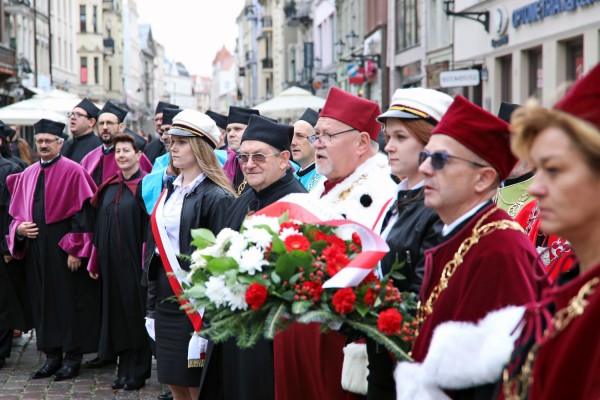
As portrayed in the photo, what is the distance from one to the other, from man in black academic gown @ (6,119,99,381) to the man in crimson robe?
5697 mm

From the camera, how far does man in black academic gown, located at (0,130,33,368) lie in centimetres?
937

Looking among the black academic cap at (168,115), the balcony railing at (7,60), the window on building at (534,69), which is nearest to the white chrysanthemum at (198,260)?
the black academic cap at (168,115)

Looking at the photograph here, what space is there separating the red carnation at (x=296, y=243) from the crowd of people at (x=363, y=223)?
1.58ft

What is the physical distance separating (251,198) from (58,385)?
3426 millimetres

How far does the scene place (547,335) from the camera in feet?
8.60

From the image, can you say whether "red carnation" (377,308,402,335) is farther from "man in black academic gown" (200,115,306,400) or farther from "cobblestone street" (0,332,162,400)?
"cobblestone street" (0,332,162,400)

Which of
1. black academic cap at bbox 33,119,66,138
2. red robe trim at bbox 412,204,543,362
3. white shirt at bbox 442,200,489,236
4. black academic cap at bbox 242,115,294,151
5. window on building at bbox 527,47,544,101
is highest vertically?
window on building at bbox 527,47,544,101

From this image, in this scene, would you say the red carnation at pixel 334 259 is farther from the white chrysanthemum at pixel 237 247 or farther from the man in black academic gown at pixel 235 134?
the man in black academic gown at pixel 235 134

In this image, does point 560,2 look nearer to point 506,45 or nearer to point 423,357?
point 506,45

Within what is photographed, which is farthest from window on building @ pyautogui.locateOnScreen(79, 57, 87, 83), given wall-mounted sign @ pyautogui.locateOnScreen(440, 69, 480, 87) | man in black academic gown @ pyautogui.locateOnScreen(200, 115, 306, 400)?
man in black academic gown @ pyautogui.locateOnScreen(200, 115, 306, 400)

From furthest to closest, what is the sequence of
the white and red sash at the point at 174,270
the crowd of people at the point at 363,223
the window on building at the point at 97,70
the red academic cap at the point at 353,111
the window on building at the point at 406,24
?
1. the window on building at the point at 97,70
2. the window on building at the point at 406,24
3. the white and red sash at the point at 174,270
4. the red academic cap at the point at 353,111
5. the crowd of people at the point at 363,223

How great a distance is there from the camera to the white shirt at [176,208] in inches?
257

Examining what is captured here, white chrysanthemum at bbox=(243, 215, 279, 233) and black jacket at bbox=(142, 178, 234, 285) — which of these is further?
black jacket at bbox=(142, 178, 234, 285)

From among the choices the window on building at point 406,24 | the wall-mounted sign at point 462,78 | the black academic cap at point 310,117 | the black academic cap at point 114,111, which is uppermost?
the window on building at point 406,24
